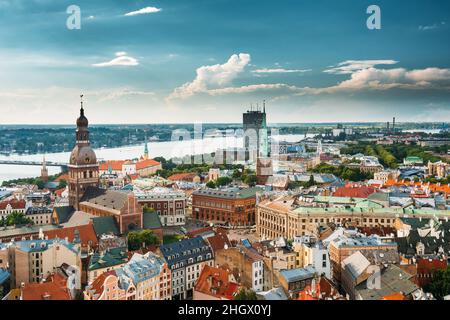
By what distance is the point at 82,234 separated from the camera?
1142cm

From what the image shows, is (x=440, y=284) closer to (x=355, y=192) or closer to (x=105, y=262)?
(x=105, y=262)

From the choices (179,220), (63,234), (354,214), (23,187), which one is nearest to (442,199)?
(354,214)

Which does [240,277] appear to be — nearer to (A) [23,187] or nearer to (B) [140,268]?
(B) [140,268]

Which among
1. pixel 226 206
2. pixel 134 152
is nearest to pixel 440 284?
pixel 226 206

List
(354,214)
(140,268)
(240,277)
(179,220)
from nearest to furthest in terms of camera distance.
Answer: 1. (140,268)
2. (240,277)
3. (354,214)
4. (179,220)

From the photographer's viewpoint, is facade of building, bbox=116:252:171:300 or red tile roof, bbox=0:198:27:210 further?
red tile roof, bbox=0:198:27:210

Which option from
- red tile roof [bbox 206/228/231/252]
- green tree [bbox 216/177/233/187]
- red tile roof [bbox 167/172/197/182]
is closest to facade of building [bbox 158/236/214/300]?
red tile roof [bbox 206/228/231/252]

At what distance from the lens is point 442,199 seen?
49.2ft

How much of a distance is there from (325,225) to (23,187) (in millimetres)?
15126

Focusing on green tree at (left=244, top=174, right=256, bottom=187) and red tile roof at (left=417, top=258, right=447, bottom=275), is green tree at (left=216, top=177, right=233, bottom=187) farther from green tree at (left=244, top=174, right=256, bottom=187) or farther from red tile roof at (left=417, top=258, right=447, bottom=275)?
red tile roof at (left=417, top=258, right=447, bottom=275)

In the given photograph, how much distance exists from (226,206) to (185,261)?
7806mm

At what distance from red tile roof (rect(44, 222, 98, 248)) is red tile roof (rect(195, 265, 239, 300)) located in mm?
4193

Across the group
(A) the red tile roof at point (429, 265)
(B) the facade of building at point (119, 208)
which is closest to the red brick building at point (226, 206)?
(B) the facade of building at point (119, 208)

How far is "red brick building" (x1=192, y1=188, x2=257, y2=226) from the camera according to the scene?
55.0ft
